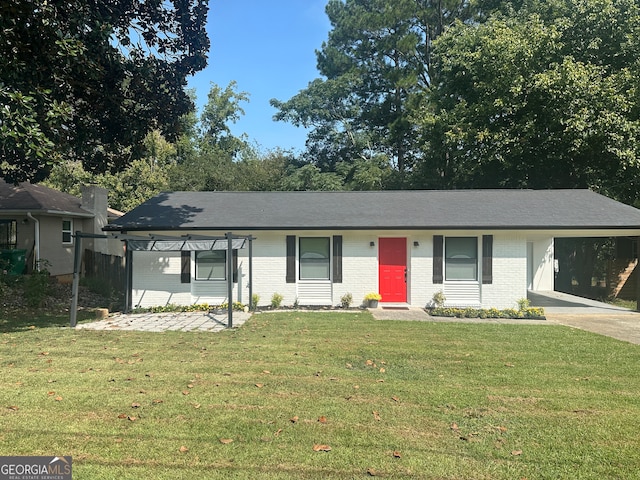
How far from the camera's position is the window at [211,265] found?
13.3 metres

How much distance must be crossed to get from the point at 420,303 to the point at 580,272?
1232 centimetres

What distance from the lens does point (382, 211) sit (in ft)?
46.0

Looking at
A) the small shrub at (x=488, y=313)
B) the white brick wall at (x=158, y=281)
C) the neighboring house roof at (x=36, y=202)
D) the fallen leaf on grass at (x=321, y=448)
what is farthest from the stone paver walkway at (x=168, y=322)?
the neighboring house roof at (x=36, y=202)

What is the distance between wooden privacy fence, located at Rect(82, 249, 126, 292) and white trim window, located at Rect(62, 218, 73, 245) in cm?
112

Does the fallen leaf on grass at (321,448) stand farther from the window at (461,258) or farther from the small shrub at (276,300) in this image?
the window at (461,258)

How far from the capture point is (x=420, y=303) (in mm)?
13078

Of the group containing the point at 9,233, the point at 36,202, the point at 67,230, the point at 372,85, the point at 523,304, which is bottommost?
the point at 523,304

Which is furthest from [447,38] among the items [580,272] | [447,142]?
[580,272]

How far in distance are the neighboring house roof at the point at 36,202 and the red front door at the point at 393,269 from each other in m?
14.0

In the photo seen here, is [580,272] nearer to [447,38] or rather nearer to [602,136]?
[602,136]

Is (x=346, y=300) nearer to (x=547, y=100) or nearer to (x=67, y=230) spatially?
(x=547, y=100)

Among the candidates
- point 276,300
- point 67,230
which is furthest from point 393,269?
point 67,230

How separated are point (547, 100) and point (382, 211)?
36.3ft

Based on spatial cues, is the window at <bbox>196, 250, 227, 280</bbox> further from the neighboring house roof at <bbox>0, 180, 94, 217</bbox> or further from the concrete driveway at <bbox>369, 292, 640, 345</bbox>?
the neighboring house roof at <bbox>0, 180, 94, 217</bbox>
